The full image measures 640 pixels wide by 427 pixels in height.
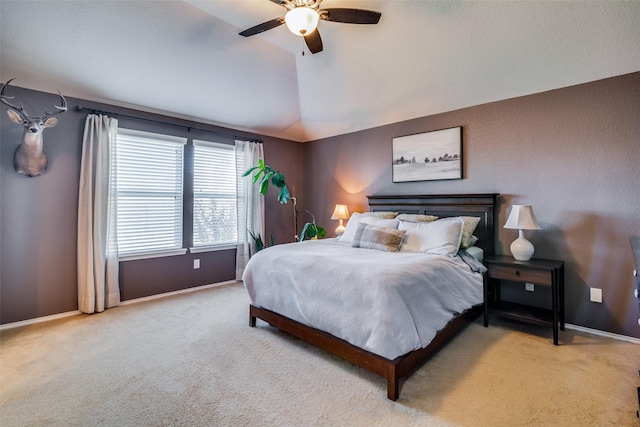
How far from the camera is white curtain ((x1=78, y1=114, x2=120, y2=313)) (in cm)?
335

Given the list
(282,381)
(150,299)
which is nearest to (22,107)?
(150,299)

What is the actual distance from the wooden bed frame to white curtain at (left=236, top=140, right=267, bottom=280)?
186cm

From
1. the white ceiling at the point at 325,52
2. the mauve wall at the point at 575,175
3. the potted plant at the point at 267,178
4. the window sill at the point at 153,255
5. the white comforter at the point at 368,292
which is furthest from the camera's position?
the potted plant at the point at 267,178

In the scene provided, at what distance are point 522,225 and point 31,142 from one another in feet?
16.3

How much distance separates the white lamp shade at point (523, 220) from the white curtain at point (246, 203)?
3.58 meters

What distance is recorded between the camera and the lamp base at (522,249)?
2887mm

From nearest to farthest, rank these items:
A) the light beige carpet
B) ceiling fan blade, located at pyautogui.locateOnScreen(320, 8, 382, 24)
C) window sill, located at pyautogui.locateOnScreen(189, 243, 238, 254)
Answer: the light beige carpet
ceiling fan blade, located at pyautogui.locateOnScreen(320, 8, 382, 24)
window sill, located at pyautogui.locateOnScreen(189, 243, 238, 254)

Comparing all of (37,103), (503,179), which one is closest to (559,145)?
(503,179)

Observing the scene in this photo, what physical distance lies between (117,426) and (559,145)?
14.0ft

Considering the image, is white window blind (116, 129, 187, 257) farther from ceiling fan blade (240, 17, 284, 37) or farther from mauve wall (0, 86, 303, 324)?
ceiling fan blade (240, 17, 284, 37)

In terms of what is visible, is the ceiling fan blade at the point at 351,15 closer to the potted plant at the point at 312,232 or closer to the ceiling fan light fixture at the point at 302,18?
the ceiling fan light fixture at the point at 302,18

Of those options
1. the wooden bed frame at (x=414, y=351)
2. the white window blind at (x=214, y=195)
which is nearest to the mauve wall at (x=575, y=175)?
the wooden bed frame at (x=414, y=351)

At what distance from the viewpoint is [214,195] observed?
178 inches

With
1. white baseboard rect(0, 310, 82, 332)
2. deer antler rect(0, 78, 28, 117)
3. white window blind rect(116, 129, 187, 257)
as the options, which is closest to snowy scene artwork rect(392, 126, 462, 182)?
white window blind rect(116, 129, 187, 257)
